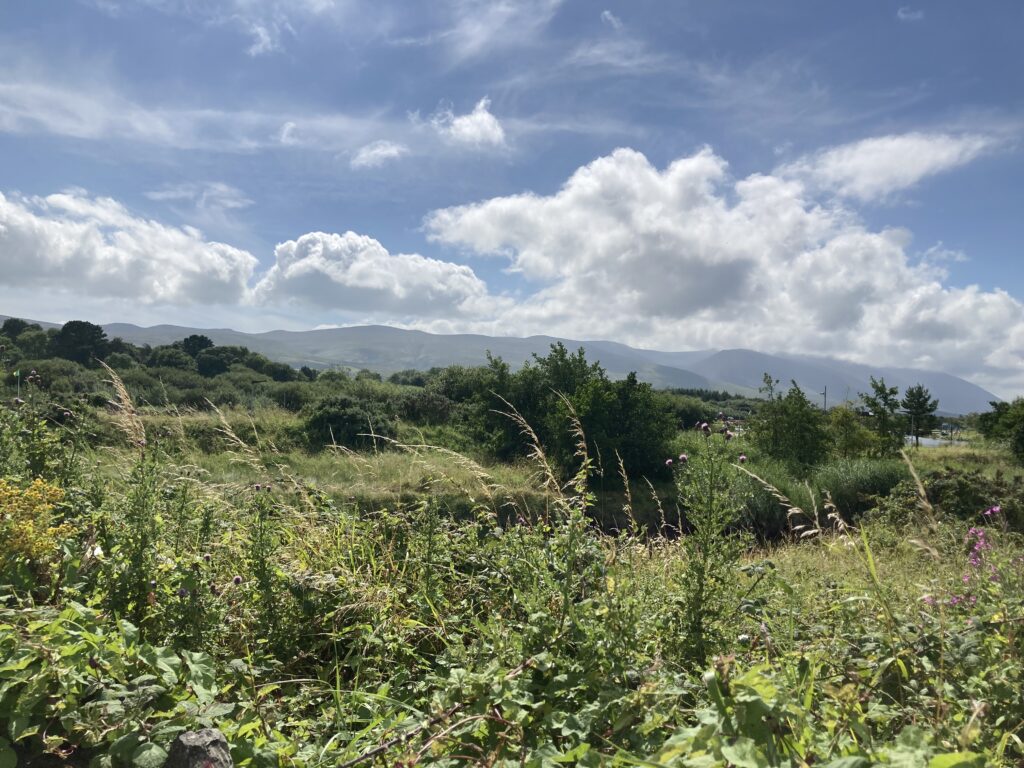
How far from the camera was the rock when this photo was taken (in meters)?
1.54

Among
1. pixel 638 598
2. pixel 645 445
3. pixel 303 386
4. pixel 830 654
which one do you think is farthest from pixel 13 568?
pixel 303 386

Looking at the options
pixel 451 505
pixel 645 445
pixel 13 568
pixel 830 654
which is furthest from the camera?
pixel 645 445

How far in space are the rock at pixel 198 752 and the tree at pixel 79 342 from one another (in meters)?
33.8

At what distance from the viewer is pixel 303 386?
2389cm

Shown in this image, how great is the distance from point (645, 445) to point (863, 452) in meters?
8.21

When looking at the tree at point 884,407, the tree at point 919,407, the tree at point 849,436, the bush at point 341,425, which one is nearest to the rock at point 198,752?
the bush at point 341,425

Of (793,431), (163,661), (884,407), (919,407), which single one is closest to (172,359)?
(793,431)

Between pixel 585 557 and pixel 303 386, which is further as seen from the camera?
pixel 303 386

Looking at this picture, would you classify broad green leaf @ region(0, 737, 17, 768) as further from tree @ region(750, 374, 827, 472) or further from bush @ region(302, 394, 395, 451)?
bush @ region(302, 394, 395, 451)

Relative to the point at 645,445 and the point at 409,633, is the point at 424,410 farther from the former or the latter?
the point at 409,633

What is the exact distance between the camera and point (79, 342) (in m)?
30.4

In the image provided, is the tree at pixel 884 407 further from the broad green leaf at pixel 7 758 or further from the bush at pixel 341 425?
the broad green leaf at pixel 7 758

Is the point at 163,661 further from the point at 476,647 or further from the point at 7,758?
the point at 476,647

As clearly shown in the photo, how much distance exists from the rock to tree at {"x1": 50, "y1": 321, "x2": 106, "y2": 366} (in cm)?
3381
